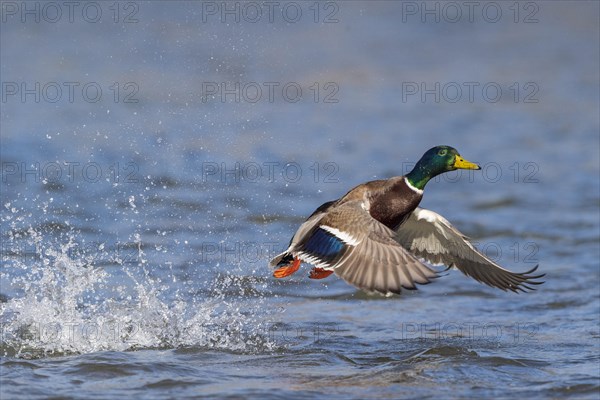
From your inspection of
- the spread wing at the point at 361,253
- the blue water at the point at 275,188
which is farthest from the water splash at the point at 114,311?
the spread wing at the point at 361,253

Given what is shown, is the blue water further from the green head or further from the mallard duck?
the green head

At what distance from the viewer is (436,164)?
7.96 m

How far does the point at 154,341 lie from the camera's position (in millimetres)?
7465

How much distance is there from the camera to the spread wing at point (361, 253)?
6.73 m

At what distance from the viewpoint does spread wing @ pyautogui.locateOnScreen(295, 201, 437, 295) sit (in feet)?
22.1

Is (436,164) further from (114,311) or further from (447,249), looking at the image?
(114,311)

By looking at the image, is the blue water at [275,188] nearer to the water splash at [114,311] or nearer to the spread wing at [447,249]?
the water splash at [114,311]

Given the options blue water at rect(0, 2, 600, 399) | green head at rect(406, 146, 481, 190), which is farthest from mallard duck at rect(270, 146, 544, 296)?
blue water at rect(0, 2, 600, 399)

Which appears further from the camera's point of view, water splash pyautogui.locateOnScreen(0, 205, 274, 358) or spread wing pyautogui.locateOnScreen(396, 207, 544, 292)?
spread wing pyautogui.locateOnScreen(396, 207, 544, 292)

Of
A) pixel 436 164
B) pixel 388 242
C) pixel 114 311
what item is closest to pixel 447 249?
pixel 436 164

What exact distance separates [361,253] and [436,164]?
4.08ft

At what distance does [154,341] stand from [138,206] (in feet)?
12.9

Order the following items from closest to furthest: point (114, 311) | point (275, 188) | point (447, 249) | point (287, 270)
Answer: point (287, 270) < point (114, 311) < point (447, 249) < point (275, 188)

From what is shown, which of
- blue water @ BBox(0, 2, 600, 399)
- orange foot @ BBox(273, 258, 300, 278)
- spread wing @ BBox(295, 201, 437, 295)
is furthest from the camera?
orange foot @ BBox(273, 258, 300, 278)
